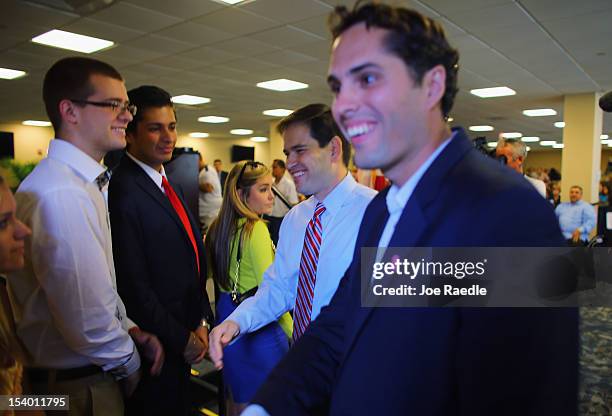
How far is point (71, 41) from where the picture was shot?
504cm

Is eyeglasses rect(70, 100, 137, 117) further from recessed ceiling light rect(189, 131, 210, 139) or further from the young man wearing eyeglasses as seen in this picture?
recessed ceiling light rect(189, 131, 210, 139)

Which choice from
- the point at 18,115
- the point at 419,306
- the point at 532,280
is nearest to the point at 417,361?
the point at 419,306

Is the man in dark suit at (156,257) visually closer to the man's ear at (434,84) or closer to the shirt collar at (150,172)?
the shirt collar at (150,172)

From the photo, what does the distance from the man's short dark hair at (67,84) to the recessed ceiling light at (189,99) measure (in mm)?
7307

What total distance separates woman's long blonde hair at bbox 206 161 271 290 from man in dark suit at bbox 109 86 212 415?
8.9 inches

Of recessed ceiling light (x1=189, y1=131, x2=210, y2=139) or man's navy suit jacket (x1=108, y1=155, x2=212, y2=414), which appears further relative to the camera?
recessed ceiling light (x1=189, y1=131, x2=210, y2=139)

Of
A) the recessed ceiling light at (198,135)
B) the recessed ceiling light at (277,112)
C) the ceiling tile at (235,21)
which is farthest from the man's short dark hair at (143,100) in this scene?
the recessed ceiling light at (198,135)

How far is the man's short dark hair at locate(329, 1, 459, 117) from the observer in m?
0.84

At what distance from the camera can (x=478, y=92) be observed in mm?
7793

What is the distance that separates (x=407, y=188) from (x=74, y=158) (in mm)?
1118

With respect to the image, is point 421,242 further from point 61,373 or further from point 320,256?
point 61,373

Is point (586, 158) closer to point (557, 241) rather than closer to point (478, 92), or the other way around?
point (478, 92)

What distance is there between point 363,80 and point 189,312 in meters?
1.34

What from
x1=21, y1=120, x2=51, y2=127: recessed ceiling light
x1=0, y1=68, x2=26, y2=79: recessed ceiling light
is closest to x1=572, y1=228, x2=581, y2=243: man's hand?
x1=0, y1=68, x2=26, y2=79: recessed ceiling light
